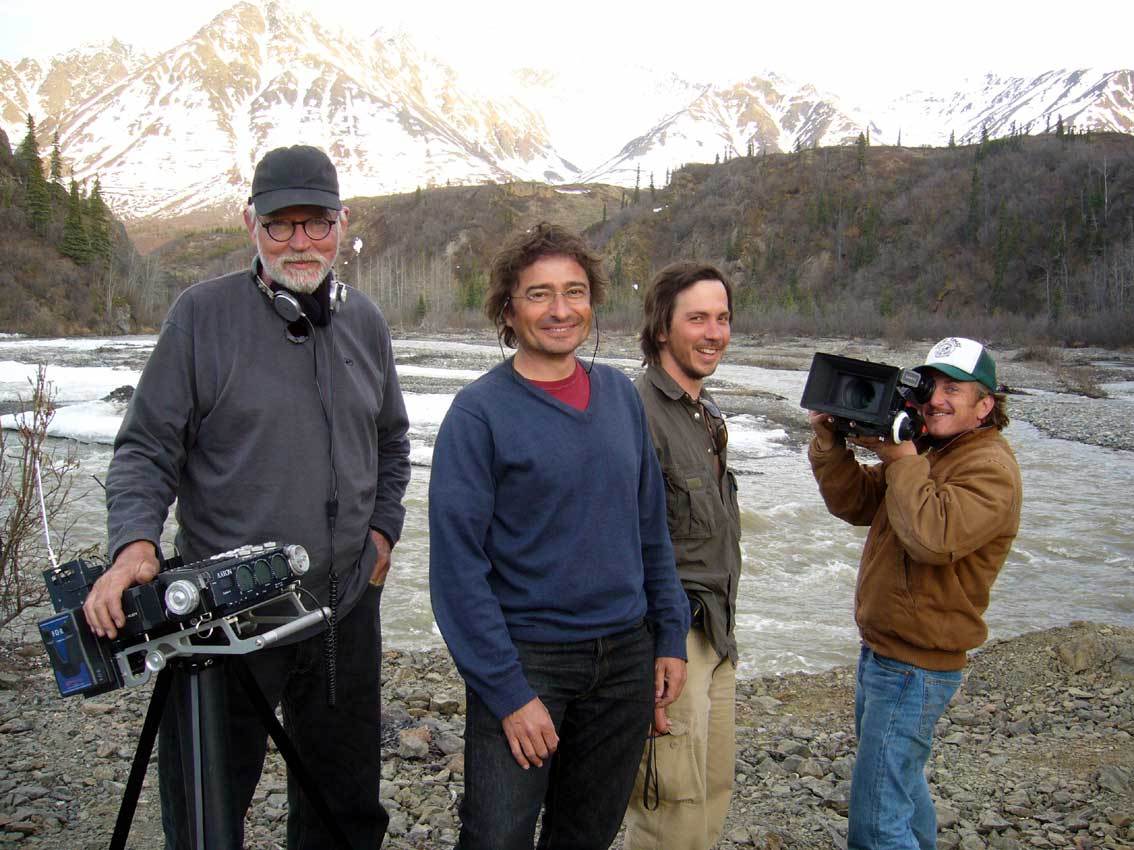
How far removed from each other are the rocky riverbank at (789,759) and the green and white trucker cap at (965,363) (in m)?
1.99

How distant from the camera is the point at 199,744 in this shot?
7.05ft

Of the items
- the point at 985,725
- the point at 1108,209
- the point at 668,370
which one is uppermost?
the point at 1108,209

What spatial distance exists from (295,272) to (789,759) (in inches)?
130

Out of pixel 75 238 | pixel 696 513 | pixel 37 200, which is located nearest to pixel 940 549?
pixel 696 513

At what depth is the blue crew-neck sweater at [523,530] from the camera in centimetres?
223

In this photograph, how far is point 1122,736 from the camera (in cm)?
475

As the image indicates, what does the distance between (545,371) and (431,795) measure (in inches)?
92.7

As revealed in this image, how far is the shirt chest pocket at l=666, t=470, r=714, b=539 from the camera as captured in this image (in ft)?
9.15

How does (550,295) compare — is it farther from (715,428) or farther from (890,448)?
(890,448)

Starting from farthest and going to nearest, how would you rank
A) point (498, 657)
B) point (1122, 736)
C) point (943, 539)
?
point (1122, 736) < point (943, 539) < point (498, 657)

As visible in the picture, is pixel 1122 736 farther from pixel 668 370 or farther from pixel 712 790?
pixel 668 370

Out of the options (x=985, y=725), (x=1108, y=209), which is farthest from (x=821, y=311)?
(x=985, y=725)

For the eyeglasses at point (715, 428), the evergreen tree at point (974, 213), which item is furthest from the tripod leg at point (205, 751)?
the evergreen tree at point (974, 213)

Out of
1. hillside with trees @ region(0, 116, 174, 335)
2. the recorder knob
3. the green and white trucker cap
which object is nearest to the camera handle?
the recorder knob
